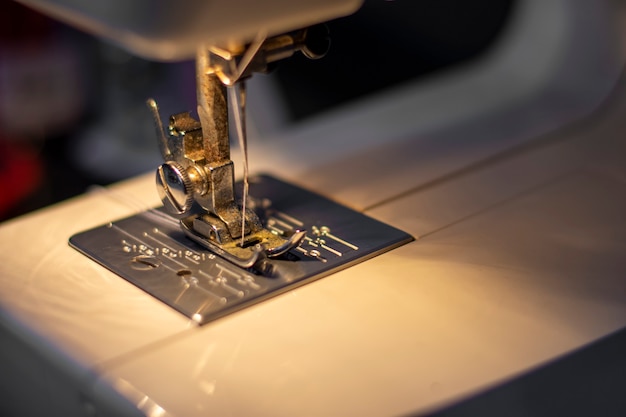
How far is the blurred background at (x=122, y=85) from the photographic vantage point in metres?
1.86

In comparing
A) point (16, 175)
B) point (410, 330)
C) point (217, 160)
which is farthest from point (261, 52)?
point (16, 175)

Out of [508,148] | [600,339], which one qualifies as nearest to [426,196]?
[508,148]

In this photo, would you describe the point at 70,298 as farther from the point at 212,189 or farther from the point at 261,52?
the point at 261,52

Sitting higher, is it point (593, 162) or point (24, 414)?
point (593, 162)

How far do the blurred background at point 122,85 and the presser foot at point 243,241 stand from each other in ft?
3.14

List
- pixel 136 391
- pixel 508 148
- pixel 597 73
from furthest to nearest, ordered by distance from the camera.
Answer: pixel 597 73 < pixel 508 148 < pixel 136 391

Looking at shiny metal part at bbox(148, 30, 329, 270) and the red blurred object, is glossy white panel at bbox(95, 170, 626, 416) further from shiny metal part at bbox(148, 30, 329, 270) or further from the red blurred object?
the red blurred object

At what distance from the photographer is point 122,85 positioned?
6.87 ft

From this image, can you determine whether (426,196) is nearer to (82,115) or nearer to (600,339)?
(600,339)

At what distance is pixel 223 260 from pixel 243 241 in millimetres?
24

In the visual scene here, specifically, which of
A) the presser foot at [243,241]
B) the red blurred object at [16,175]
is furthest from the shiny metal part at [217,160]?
the red blurred object at [16,175]

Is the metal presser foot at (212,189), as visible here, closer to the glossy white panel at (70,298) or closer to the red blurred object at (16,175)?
the glossy white panel at (70,298)

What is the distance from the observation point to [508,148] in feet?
3.63

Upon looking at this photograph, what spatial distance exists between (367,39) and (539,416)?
1.31 metres
